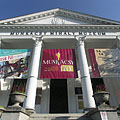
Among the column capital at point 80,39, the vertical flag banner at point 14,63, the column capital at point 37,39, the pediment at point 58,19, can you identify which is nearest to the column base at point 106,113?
the vertical flag banner at point 14,63

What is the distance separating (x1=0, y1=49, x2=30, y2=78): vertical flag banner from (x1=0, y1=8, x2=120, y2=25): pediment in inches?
190

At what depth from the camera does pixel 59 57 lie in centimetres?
1165

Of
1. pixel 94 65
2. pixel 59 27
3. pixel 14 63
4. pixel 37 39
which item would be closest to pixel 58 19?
pixel 59 27

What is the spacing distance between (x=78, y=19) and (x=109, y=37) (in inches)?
197

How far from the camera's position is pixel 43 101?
12.3 metres

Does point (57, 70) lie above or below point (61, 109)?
above

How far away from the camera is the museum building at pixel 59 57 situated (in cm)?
1062

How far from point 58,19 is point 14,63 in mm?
8816

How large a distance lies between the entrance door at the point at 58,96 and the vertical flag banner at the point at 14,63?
4.59m

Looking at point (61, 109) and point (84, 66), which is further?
point (61, 109)

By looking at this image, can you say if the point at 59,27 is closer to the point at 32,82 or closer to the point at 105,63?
the point at 105,63

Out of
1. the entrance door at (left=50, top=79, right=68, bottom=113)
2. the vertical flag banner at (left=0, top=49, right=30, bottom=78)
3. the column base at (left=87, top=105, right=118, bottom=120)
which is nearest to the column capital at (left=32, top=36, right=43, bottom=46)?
the vertical flag banner at (left=0, top=49, right=30, bottom=78)

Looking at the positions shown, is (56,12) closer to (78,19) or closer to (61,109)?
(78,19)

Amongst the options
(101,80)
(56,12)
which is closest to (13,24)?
(56,12)
